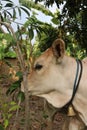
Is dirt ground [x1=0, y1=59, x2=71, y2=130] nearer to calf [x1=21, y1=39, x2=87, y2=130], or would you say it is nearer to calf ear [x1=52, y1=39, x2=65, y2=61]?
calf [x1=21, y1=39, x2=87, y2=130]

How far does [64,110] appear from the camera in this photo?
9.39 ft

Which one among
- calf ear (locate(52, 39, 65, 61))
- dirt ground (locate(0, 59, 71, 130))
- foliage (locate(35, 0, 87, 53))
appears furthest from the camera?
foliage (locate(35, 0, 87, 53))

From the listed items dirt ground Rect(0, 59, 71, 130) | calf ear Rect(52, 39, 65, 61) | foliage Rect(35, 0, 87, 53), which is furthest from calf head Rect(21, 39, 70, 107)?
foliage Rect(35, 0, 87, 53)

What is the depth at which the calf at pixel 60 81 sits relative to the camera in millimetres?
2754

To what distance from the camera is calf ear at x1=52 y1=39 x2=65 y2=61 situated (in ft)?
8.57

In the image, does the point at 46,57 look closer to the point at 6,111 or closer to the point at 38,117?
the point at 6,111

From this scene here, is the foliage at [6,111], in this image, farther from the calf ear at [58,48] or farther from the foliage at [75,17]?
the foliage at [75,17]

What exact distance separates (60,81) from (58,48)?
10.0 inches

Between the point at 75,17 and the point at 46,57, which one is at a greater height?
the point at 46,57

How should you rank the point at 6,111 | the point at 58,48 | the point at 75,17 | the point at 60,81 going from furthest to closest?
the point at 75,17 → the point at 6,111 → the point at 60,81 → the point at 58,48

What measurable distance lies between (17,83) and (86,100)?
0.66 metres

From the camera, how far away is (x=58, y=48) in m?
2.65

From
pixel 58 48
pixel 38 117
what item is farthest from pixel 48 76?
pixel 38 117

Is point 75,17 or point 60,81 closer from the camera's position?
point 60,81
